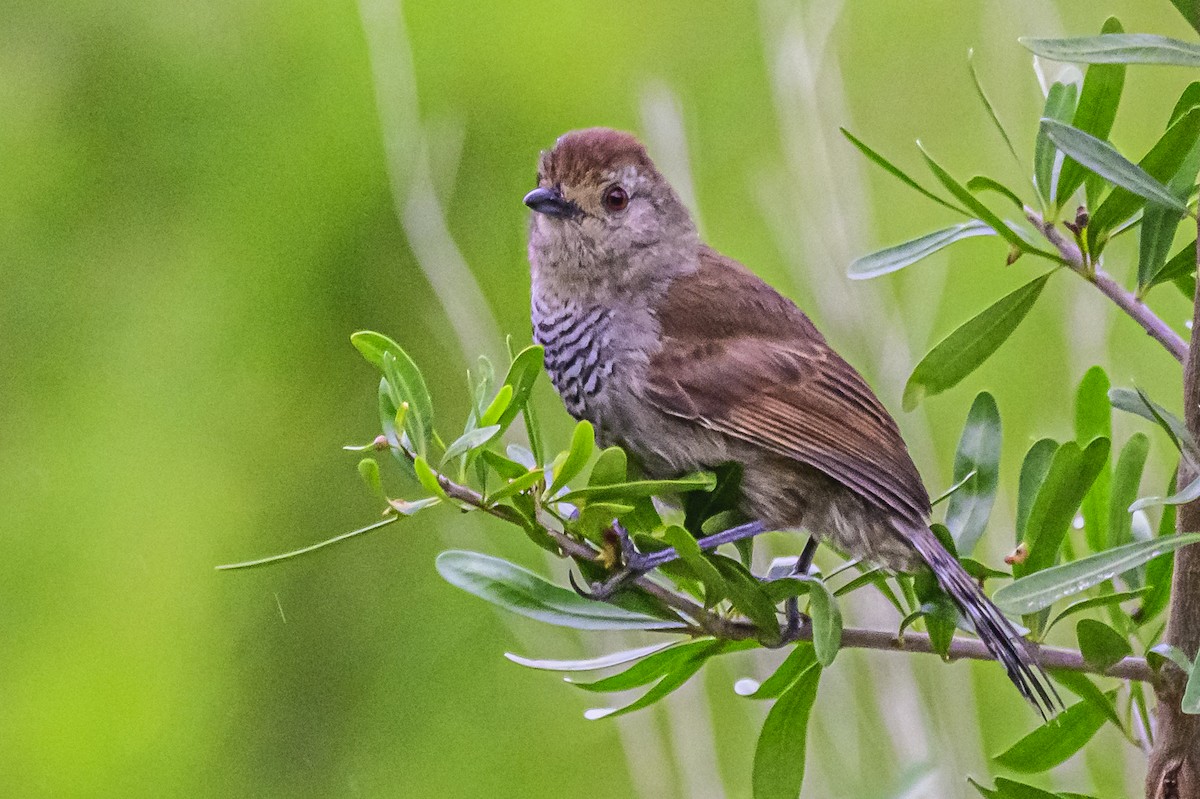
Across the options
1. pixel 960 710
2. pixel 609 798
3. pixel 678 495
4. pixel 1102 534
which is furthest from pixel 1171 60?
pixel 609 798

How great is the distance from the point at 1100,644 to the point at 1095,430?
Result: 0.27 m

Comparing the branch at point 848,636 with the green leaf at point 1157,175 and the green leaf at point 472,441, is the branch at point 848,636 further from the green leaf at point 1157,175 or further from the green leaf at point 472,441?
the green leaf at point 1157,175

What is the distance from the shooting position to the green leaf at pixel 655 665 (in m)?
1.03

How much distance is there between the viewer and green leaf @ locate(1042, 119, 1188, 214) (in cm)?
89

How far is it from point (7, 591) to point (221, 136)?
3.39 feet

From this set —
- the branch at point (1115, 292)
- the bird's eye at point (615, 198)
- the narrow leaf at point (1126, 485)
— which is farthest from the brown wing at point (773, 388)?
the branch at point (1115, 292)

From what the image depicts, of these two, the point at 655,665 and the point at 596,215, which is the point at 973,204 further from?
the point at 596,215

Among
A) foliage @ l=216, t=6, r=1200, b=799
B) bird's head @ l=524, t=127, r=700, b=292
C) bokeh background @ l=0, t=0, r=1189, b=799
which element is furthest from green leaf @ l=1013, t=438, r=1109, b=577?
bokeh background @ l=0, t=0, r=1189, b=799

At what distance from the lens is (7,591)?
8.41 ft

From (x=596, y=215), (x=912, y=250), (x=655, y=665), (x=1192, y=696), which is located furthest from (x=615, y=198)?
(x=1192, y=696)

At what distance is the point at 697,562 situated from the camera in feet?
3.01

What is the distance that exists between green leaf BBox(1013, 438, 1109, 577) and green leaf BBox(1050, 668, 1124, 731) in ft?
0.29

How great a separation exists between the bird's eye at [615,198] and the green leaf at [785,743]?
736 millimetres

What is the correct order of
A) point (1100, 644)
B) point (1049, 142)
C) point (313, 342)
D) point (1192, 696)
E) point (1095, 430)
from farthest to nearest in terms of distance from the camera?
point (313, 342), point (1095, 430), point (1049, 142), point (1100, 644), point (1192, 696)
